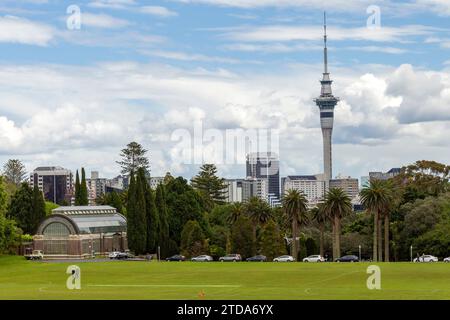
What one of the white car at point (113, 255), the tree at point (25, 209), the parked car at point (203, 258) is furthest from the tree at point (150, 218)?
the tree at point (25, 209)

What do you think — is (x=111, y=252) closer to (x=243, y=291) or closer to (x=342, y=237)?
(x=342, y=237)

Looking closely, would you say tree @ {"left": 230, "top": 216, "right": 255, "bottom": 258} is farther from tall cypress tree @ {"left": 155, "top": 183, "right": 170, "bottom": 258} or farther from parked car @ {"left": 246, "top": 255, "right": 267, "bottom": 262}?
tall cypress tree @ {"left": 155, "top": 183, "right": 170, "bottom": 258}

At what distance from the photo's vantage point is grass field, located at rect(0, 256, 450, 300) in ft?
182

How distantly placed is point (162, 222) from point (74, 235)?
42.0 ft

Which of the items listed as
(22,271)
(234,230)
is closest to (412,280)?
(22,271)

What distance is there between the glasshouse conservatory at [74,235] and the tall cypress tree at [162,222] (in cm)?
788

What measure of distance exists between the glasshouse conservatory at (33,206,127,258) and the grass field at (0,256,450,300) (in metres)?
10.5

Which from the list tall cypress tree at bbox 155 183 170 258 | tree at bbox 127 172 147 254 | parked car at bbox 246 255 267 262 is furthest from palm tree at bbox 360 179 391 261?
tree at bbox 127 172 147 254

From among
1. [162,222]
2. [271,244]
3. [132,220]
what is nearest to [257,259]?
[271,244]

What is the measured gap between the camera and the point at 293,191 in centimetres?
12600

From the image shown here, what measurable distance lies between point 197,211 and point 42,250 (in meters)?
25.9

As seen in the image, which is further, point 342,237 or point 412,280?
point 342,237

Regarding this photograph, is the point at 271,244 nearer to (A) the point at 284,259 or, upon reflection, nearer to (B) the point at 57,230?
(A) the point at 284,259

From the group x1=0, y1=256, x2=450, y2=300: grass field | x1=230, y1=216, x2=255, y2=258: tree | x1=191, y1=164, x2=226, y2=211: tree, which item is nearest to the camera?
x1=0, y1=256, x2=450, y2=300: grass field
